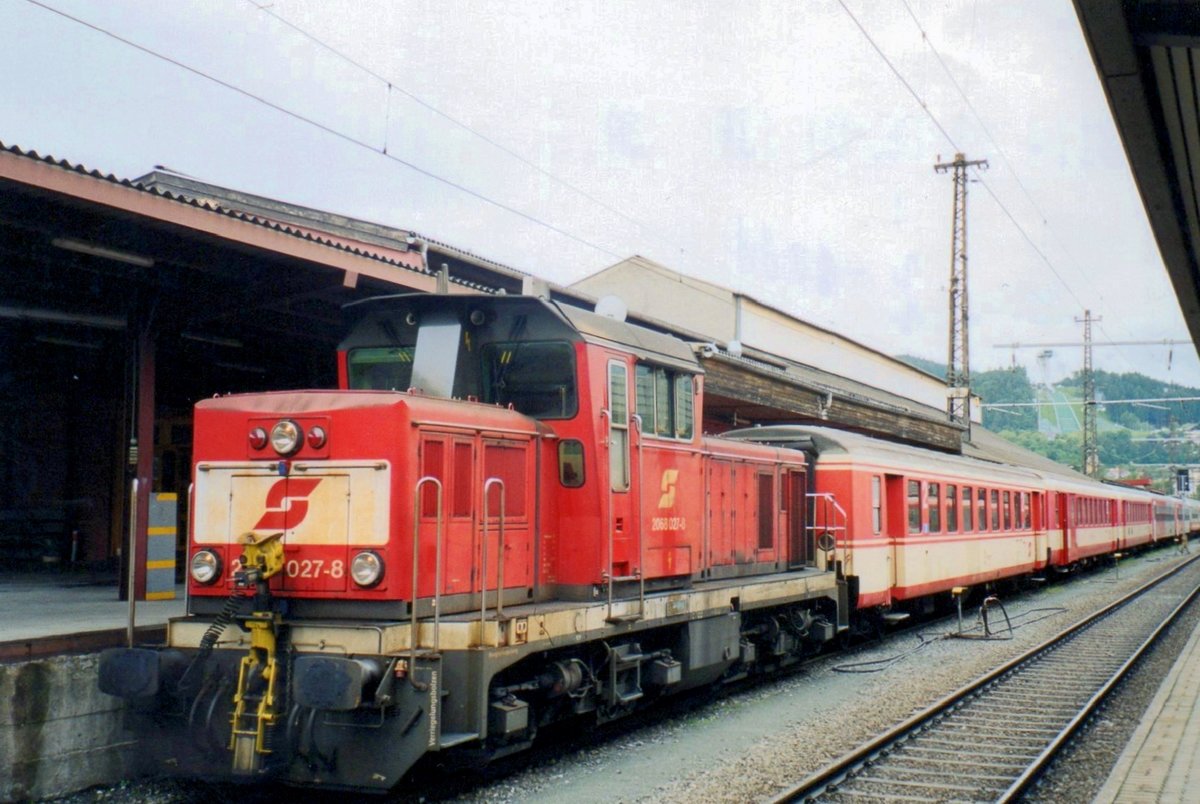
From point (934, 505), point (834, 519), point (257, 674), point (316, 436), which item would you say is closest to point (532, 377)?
point (316, 436)

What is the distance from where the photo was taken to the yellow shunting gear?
595cm

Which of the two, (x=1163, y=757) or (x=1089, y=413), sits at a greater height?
(x=1089, y=413)

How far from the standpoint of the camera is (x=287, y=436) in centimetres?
664

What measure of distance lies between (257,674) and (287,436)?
142cm

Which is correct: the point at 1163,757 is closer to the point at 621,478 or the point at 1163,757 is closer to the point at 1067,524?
the point at 621,478

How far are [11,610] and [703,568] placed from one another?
6395 mm

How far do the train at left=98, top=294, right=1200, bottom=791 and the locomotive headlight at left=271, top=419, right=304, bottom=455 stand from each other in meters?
0.02

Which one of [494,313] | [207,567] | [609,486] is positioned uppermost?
[494,313]

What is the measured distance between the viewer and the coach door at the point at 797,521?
13.0 m

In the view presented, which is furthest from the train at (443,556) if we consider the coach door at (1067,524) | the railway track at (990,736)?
the coach door at (1067,524)

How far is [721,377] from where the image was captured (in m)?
17.7

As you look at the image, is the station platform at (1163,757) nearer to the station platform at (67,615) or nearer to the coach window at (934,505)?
the coach window at (934,505)

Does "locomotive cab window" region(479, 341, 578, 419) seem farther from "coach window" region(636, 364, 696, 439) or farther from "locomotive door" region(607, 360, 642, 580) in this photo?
"coach window" region(636, 364, 696, 439)

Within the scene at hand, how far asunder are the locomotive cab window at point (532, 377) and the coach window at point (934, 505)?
411 inches
